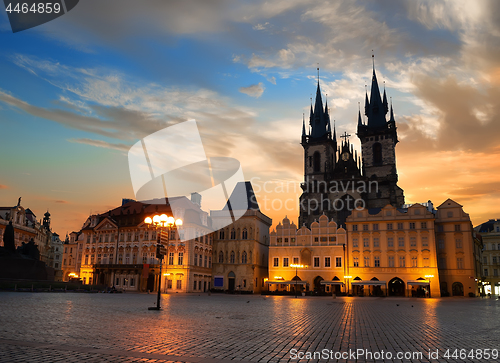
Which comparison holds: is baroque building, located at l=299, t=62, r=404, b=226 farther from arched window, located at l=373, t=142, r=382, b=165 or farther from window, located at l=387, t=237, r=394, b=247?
window, located at l=387, t=237, r=394, b=247

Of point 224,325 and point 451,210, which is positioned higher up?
point 451,210

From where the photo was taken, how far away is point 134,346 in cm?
1000

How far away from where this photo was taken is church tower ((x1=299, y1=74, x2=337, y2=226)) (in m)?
96.3

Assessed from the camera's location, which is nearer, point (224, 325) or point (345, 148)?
point (224, 325)

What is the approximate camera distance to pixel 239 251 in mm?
74875

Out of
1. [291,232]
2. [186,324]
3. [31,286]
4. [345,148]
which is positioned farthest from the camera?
[345,148]

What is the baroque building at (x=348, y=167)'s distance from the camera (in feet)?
309

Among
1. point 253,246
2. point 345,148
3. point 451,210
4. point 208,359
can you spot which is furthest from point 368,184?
point 208,359

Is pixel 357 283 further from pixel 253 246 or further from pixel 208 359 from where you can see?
pixel 208 359

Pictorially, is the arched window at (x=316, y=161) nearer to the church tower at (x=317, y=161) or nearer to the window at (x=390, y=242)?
the church tower at (x=317, y=161)

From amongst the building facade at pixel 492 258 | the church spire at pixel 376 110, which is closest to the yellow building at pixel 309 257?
the building facade at pixel 492 258

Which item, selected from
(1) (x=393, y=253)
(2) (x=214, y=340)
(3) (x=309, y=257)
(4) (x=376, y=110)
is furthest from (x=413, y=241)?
(2) (x=214, y=340)

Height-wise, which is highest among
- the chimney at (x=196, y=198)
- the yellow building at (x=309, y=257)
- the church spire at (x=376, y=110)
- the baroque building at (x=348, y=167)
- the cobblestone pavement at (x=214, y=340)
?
the church spire at (x=376, y=110)

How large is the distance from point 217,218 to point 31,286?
4195cm
